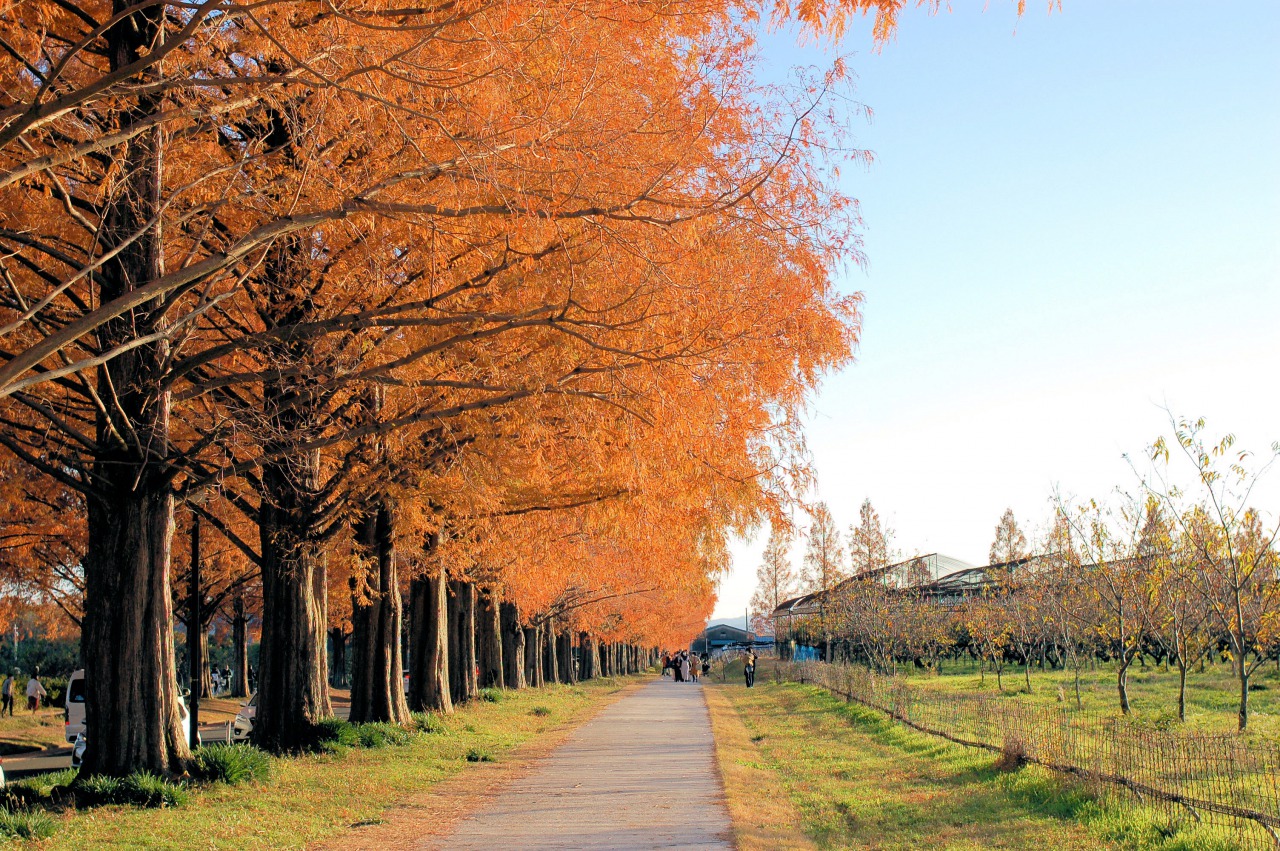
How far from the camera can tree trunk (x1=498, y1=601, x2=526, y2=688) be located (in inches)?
1619

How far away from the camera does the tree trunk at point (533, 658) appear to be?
153 ft

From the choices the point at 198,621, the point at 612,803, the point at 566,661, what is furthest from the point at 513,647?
the point at 612,803

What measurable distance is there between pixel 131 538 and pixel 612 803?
563 cm

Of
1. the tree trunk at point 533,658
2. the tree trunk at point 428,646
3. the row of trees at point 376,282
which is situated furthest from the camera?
the tree trunk at point 533,658

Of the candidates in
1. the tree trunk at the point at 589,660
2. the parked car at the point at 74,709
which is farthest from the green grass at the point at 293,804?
the tree trunk at the point at 589,660

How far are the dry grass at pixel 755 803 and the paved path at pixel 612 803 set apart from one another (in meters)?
0.17

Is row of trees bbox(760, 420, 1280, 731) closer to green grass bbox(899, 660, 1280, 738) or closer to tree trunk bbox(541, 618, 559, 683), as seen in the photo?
green grass bbox(899, 660, 1280, 738)

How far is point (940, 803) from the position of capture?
11594mm

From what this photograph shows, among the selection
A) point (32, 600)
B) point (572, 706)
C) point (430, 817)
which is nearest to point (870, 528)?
point (572, 706)

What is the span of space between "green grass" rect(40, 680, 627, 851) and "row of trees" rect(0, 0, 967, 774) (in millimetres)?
1005

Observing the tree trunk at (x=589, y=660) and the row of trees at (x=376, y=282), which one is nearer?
the row of trees at (x=376, y=282)

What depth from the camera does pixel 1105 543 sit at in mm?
24922

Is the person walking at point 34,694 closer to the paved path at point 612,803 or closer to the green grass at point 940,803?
the paved path at point 612,803

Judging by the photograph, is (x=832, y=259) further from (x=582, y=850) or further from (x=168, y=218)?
(x=168, y=218)
